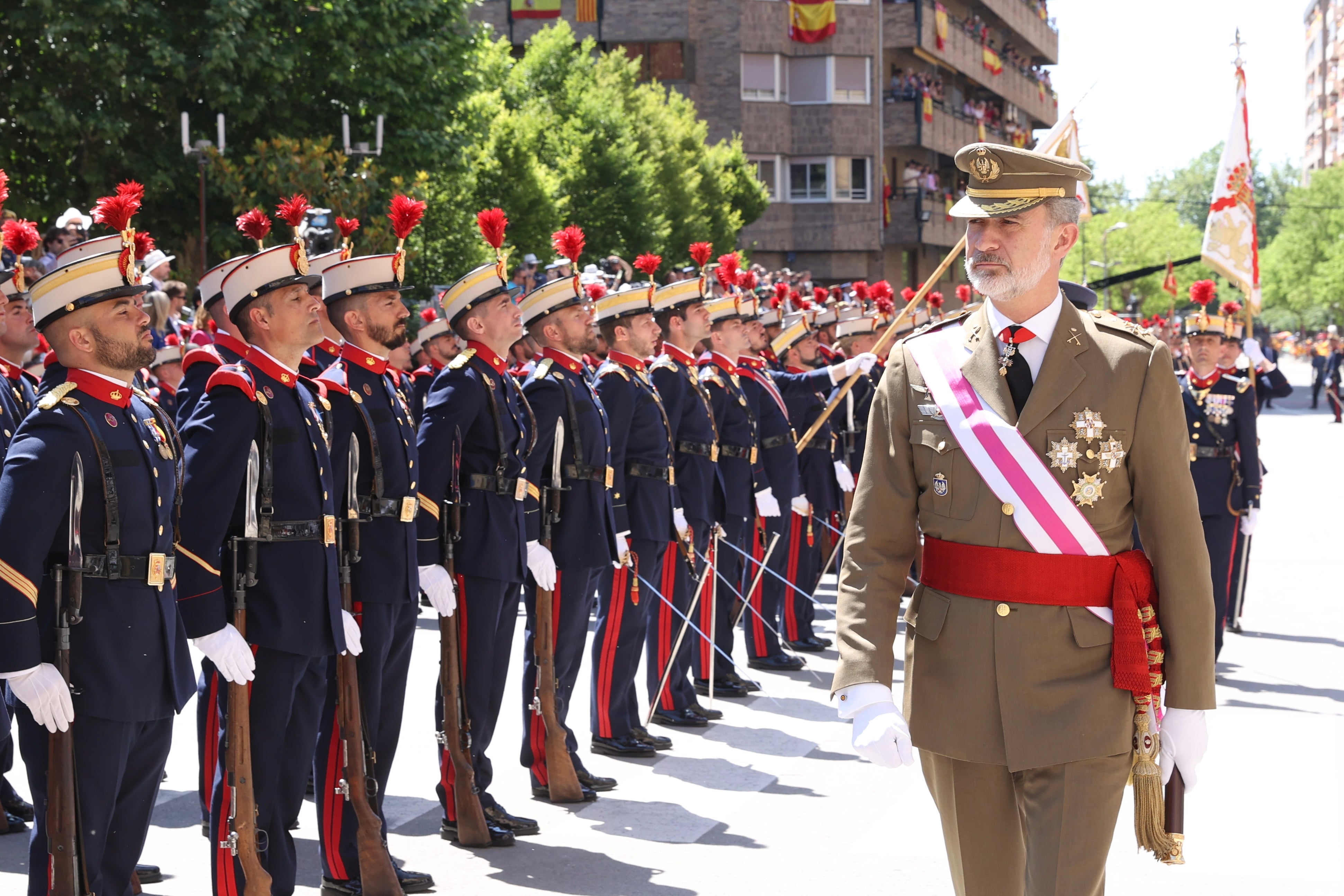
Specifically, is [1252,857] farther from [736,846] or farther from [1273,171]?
[1273,171]

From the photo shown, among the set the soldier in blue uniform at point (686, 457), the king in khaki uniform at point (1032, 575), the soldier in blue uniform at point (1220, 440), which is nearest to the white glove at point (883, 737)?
the king in khaki uniform at point (1032, 575)

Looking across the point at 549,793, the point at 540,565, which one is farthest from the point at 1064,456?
the point at 549,793

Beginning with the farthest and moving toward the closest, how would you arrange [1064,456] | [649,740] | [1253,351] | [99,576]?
[1253,351] → [649,740] → [99,576] → [1064,456]

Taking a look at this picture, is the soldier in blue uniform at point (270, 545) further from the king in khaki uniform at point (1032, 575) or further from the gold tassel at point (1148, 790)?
the gold tassel at point (1148, 790)

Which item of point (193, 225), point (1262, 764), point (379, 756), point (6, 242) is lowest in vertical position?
point (1262, 764)

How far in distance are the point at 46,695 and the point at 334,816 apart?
1.36 m

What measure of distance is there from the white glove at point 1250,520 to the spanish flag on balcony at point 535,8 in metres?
39.5

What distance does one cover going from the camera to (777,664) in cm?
995

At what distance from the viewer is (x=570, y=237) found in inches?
295

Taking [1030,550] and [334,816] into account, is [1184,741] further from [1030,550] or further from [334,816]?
[334,816]

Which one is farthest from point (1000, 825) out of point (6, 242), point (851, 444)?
point (851, 444)

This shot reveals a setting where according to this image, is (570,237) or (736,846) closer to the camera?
(736,846)

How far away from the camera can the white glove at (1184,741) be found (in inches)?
141

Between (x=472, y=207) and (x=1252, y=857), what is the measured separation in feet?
76.0
